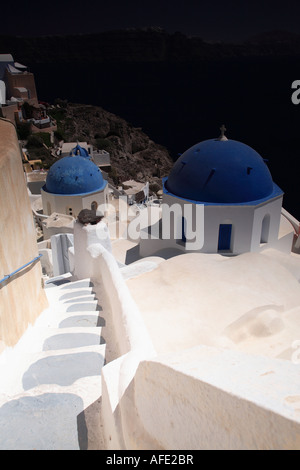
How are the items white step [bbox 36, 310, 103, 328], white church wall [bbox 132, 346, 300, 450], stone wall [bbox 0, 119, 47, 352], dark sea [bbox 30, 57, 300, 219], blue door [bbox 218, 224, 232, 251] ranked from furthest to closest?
1. dark sea [bbox 30, 57, 300, 219]
2. blue door [bbox 218, 224, 232, 251]
3. white step [bbox 36, 310, 103, 328]
4. stone wall [bbox 0, 119, 47, 352]
5. white church wall [bbox 132, 346, 300, 450]

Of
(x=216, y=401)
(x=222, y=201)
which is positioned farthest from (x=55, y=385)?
(x=222, y=201)

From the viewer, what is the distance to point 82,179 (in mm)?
15320

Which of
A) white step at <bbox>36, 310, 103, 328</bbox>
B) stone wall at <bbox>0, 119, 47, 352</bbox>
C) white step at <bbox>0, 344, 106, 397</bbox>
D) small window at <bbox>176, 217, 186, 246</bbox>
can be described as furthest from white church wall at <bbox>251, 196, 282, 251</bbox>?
white step at <bbox>0, 344, 106, 397</bbox>

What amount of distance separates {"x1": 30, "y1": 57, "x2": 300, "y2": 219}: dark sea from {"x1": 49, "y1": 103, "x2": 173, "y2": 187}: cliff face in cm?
398

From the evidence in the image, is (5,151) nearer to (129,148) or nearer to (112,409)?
(112,409)

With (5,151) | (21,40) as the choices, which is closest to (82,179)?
(5,151)

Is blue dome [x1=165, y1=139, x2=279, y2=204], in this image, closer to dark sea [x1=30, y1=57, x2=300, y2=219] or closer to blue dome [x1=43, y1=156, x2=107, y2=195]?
blue dome [x1=43, y1=156, x2=107, y2=195]

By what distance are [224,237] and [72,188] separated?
7.91m

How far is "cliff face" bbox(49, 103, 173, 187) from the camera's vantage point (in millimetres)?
47625

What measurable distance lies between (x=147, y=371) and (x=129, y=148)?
185 ft

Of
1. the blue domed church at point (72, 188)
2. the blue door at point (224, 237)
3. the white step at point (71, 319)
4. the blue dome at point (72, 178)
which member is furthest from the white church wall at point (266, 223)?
the blue dome at point (72, 178)

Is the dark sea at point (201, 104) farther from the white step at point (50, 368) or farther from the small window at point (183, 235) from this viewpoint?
the white step at point (50, 368)

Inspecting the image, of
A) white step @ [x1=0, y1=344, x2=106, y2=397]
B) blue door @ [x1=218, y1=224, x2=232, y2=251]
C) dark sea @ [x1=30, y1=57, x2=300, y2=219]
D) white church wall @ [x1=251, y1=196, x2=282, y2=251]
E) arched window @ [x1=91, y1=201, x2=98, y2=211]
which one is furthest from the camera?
dark sea @ [x1=30, y1=57, x2=300, y2=219]

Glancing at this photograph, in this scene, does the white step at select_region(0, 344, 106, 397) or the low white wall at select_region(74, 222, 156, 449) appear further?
the white step at select_region(0, 344, 106, 397)
